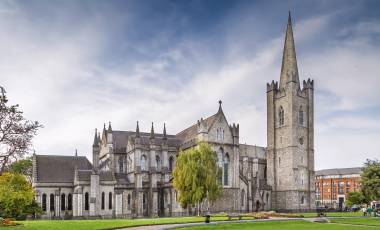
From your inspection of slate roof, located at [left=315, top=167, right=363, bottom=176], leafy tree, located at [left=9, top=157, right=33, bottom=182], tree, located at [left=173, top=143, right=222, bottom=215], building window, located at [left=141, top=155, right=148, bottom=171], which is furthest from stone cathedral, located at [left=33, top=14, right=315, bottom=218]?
slate roof, located at [left=315, top=167, right=363, bottom=176]

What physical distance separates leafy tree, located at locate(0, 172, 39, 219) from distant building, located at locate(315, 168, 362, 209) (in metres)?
106

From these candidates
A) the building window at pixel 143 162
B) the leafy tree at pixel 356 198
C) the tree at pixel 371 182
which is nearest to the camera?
the building window at pixel 143 162

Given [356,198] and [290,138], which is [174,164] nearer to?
[290,138]

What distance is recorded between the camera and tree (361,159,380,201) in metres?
Answer: 80.8

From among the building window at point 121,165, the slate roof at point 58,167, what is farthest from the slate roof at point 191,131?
the slate roof at point 58,167

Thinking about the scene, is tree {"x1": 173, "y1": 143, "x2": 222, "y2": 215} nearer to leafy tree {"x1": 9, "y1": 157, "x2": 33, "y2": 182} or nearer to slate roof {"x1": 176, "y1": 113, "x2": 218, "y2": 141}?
slate roof {"x1": 176, "y1": 113, "x2": 218, "y2": 141}

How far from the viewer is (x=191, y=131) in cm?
8275

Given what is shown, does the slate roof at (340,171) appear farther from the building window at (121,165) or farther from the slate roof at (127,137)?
the building window at (121,165)

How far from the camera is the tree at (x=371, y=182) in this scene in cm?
8081

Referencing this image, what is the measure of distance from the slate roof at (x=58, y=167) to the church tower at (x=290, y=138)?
37.1 meters

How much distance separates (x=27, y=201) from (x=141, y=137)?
28395 millimetres

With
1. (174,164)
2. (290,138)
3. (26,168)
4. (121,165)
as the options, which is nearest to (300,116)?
(290,138)

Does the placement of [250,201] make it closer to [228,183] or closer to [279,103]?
[228,183]

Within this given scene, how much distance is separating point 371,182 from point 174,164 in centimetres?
3613
